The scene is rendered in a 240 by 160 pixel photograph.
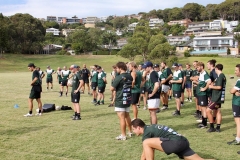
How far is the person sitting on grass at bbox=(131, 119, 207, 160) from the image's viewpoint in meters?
5.02

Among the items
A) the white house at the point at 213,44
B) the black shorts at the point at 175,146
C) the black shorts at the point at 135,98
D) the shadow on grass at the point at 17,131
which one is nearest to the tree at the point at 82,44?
the white house at the point at 213,44

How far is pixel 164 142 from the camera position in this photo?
16.6 feet

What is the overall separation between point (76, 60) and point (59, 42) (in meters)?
53.6

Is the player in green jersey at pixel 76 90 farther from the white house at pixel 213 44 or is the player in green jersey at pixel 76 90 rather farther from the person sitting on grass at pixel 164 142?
the white house at pixel 213 44

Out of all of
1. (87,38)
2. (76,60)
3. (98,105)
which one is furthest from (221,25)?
(98,105)

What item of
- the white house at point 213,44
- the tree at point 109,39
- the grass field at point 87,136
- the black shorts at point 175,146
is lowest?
the grass field at point 87,136

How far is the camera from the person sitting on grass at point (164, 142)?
502 centimetres

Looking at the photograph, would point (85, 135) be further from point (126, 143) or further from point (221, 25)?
point (221, 25)

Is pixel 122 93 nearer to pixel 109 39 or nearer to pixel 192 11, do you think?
pixel 109 39

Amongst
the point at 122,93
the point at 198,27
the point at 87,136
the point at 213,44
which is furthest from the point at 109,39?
the point at 122,93

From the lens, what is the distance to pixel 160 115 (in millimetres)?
11734

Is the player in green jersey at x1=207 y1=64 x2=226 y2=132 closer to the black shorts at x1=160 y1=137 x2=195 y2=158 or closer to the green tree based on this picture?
the black shorts at x1=160 y1=137 x2=195 y2=158

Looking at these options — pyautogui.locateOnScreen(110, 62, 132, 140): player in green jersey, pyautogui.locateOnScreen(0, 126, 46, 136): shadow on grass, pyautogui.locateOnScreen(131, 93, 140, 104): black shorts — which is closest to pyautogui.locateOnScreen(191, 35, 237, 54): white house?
pyautogui.locateOnScreen(131, 93, 140, 104): black shorts

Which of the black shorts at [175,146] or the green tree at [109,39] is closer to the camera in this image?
the black shorts at [175,146]
